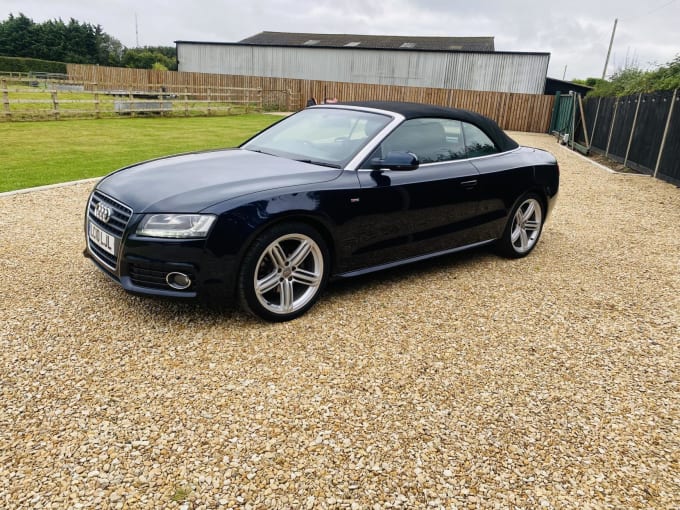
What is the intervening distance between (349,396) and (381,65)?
123ft

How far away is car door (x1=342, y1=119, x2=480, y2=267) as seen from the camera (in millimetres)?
3891

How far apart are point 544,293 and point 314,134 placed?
2504 millimetres

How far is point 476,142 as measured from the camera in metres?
4.84

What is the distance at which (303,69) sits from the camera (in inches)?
1553

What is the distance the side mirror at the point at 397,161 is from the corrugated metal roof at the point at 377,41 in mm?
43040

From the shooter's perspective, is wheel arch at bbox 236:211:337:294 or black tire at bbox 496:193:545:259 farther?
black tire at bbox 496:193:545:259

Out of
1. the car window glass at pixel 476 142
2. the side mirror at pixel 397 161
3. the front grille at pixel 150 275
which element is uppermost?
the car window glass at pixel 476 142

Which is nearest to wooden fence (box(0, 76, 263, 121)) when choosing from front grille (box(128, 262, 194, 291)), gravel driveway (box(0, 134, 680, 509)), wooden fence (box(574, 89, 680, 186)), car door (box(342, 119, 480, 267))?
gravel driveway (box(0, 134, 680, 509))

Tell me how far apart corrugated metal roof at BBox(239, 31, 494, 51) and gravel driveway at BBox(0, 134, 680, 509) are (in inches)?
1706

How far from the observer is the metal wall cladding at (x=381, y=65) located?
33625 millimetres

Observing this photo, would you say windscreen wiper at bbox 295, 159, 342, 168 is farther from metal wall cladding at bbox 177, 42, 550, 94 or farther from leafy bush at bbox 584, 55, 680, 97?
metal wall cladding at bbox 177, 42, 550, 94

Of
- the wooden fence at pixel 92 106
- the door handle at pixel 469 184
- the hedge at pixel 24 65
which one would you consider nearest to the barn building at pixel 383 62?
the wooden fence at pixel 92 106

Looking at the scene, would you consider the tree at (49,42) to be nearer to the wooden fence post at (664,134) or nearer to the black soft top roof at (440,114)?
A: the wooden fence post at (664,134)

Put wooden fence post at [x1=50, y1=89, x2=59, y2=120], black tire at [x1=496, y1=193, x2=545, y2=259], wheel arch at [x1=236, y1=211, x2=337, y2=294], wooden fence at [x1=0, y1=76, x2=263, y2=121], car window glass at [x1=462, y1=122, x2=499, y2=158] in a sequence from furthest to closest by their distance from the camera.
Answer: wooden fence post at [x1=50, y1=89, x2=59, y2=120] < wooden fence at [x1=0, y1=76, x2=263, y2=121] < black tire at [x1=496, y1=193, x2=545, y2=259] < car window glass at [x1=462, y1=122, x2=499, y2=158] < wheel arch at [x1=236, y1=211, x2=337, y2=294]
